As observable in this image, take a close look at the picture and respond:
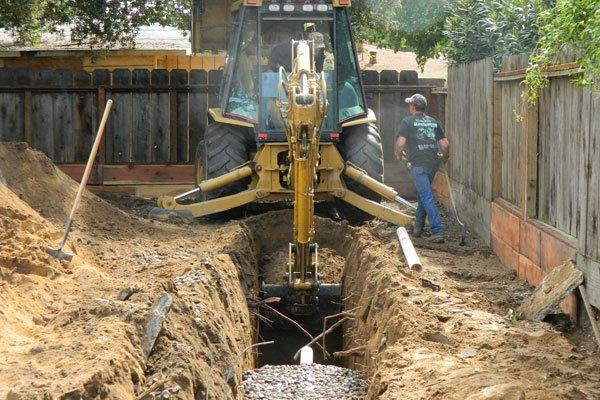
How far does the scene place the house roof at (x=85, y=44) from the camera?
24.1 metres

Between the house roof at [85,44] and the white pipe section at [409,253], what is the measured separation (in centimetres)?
1267

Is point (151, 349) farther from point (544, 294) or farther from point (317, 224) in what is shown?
point (317, 224)

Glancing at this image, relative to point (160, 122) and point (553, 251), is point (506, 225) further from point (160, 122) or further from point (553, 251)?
point (160, 122)

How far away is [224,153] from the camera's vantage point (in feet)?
44.5

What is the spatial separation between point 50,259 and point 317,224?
4343mm

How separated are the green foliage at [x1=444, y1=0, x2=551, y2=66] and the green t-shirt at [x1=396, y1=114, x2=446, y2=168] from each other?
1277 mm

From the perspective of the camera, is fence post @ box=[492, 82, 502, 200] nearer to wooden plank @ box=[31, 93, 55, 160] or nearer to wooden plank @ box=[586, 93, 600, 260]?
wooden plank @ box=[586, 93, 600, 260]

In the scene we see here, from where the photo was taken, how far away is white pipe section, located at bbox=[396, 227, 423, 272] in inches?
410

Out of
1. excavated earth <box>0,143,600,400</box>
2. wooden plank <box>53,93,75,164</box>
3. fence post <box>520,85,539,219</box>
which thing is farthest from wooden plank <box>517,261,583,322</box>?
wooden plank <box>53,93,75,164</box>

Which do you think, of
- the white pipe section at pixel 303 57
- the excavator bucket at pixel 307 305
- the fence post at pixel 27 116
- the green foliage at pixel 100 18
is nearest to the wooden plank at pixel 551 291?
the excavator bucket at pixel 307 305

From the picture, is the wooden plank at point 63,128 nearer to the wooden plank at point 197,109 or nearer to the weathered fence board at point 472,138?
the wooden plank at point 197,109

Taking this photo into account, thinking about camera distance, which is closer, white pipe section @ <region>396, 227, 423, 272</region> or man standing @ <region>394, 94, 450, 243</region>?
white pipe section @ <region>396, 227, 423, 272</region>

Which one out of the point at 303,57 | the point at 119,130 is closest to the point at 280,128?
the point at 303,57

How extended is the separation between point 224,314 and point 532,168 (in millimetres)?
3375
